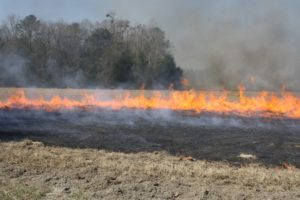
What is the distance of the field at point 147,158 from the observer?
28.5 feet

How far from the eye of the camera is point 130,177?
9570mm

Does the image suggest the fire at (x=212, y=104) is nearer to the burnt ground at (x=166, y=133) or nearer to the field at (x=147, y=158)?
the burnt ground at (x=166, y=133)

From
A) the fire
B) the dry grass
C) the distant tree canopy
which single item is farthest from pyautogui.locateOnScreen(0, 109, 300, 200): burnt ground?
the distant tree canopy

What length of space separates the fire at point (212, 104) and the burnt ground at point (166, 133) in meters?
2.13

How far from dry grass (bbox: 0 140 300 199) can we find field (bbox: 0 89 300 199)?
19 mm

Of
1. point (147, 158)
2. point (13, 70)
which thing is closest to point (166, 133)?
point (147, 158)

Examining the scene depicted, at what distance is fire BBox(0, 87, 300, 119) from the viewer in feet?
87.7

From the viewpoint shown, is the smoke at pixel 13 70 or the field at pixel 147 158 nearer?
the field at pixel 147 158

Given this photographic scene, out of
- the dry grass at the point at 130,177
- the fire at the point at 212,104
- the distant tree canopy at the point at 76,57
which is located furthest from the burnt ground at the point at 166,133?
the distant tree canopy at the point at 76,57

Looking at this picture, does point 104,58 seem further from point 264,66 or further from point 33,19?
point 264,66

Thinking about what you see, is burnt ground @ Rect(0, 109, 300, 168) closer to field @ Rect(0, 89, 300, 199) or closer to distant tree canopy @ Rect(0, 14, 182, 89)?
field @ Rect(0, 89, 300, 199)

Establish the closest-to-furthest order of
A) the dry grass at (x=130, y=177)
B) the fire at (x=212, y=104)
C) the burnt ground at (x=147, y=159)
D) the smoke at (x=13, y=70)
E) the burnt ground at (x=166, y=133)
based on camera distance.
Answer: the dry grass at (x=130, y=177) < the burnt ground at (x=147, y=159) < the burnt ground at (x=166, y=133) < the fire at (x=212, y=104) < the smoke at (x=13, y=70)

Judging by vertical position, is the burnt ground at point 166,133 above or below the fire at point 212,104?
below

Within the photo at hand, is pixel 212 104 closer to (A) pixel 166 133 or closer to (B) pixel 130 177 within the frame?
(A) pixel 166 133
